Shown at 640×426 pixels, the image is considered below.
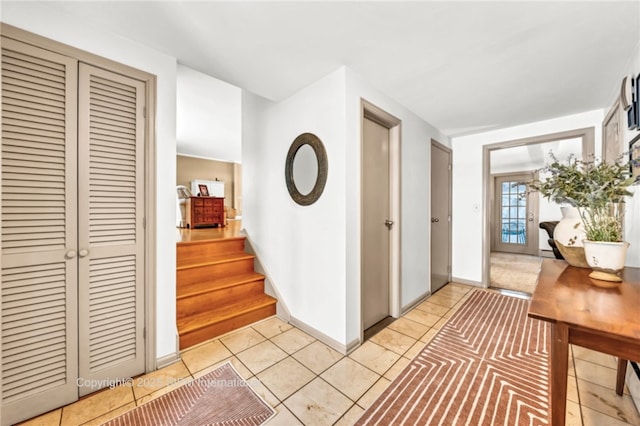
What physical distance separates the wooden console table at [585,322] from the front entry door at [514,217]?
6.47 meters

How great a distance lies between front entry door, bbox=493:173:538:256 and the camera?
20.8 feet

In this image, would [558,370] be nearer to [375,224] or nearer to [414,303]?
[375,224]

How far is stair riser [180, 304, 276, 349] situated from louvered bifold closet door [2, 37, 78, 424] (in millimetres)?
680

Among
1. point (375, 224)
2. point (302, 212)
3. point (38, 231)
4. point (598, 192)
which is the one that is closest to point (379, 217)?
point (375, 224)

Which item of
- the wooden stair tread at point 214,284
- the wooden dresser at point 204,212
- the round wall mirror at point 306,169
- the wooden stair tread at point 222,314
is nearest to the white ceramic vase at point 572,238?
the round wall mirror at point 306,169

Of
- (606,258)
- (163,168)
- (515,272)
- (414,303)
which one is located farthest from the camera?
(515,272)

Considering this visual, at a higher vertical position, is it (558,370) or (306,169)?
(306,169)

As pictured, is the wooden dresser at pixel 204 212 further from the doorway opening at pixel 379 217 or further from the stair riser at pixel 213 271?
the doorway opening at pixel 379 217

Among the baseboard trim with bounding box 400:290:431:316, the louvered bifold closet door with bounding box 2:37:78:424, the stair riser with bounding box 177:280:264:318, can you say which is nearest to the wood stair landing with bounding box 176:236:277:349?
the stair riser with bounding box 177:280:264:318

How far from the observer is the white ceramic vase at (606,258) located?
1.20 metres

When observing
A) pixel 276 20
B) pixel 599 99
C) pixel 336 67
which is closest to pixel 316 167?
pixel 336 67

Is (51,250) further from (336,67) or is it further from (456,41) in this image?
(456,41)

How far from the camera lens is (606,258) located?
48.2 inches

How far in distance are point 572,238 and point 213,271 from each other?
295 cm
